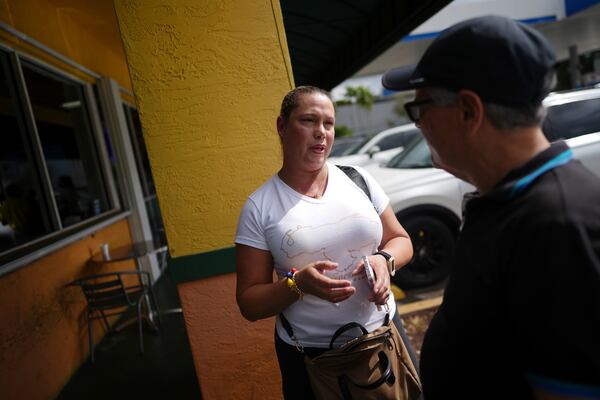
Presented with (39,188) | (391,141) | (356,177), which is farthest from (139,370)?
(391,141)

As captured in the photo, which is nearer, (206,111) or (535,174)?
(535,174)

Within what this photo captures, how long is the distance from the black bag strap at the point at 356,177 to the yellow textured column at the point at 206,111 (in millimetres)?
577

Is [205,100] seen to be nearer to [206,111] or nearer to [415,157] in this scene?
[206,111]

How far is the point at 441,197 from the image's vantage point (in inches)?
195

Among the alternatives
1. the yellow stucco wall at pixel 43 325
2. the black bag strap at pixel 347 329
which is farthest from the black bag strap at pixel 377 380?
the yellow stucco wall at pixel 43 325

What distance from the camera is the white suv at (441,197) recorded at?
4.81 m

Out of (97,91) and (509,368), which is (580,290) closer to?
(509,368)

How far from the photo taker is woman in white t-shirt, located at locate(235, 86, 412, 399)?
1593 mm

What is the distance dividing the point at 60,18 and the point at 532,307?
17.7 ft

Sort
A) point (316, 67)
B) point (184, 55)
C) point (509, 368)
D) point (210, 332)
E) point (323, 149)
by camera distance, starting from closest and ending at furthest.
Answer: point (509, 368), point (323, 149), point (184, 55), point (210, 332), point (316, 67)

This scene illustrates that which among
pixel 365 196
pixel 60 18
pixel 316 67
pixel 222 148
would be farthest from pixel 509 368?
pixel 316 67

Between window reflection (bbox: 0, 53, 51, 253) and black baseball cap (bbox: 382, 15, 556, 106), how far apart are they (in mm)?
3631

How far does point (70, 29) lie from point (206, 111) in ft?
12.2

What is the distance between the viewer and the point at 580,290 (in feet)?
2.59
